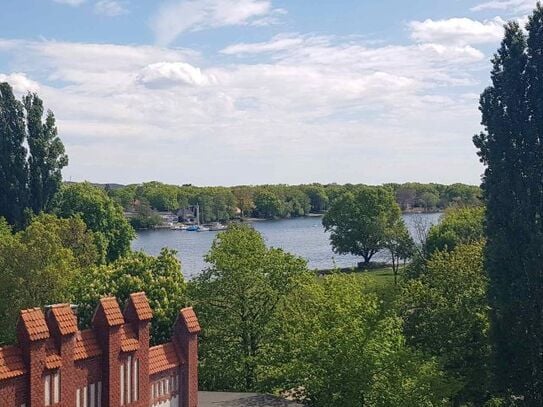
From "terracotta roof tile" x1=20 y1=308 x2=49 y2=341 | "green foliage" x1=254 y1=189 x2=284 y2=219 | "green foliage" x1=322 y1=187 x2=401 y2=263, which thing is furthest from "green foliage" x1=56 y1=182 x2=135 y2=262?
"green foliage" x1=254 y1=189 x2=284 y2=219

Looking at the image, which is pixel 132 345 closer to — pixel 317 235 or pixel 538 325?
pixel 538 325

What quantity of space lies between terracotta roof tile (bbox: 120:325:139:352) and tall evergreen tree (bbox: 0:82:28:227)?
137ft

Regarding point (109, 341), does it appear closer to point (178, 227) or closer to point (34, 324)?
point (34, 324)

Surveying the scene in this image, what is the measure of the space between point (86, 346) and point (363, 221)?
244ft

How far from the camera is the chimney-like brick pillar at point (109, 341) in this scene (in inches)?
553

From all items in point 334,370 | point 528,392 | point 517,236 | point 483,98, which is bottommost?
point 528,392

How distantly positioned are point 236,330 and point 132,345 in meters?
15.3

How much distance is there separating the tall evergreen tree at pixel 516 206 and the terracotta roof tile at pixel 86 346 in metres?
17.0


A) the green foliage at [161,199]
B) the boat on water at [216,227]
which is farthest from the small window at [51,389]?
the green foliage at [161,199]

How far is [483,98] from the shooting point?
2881 cm

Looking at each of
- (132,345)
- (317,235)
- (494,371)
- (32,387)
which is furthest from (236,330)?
(317,235)

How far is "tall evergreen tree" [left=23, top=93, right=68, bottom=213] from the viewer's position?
177ft

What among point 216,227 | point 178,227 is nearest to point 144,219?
point 178,227

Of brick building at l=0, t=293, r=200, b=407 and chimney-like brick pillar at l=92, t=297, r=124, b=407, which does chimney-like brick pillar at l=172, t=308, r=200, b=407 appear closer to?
brick building at l=0, t=293, r=200, b=407
